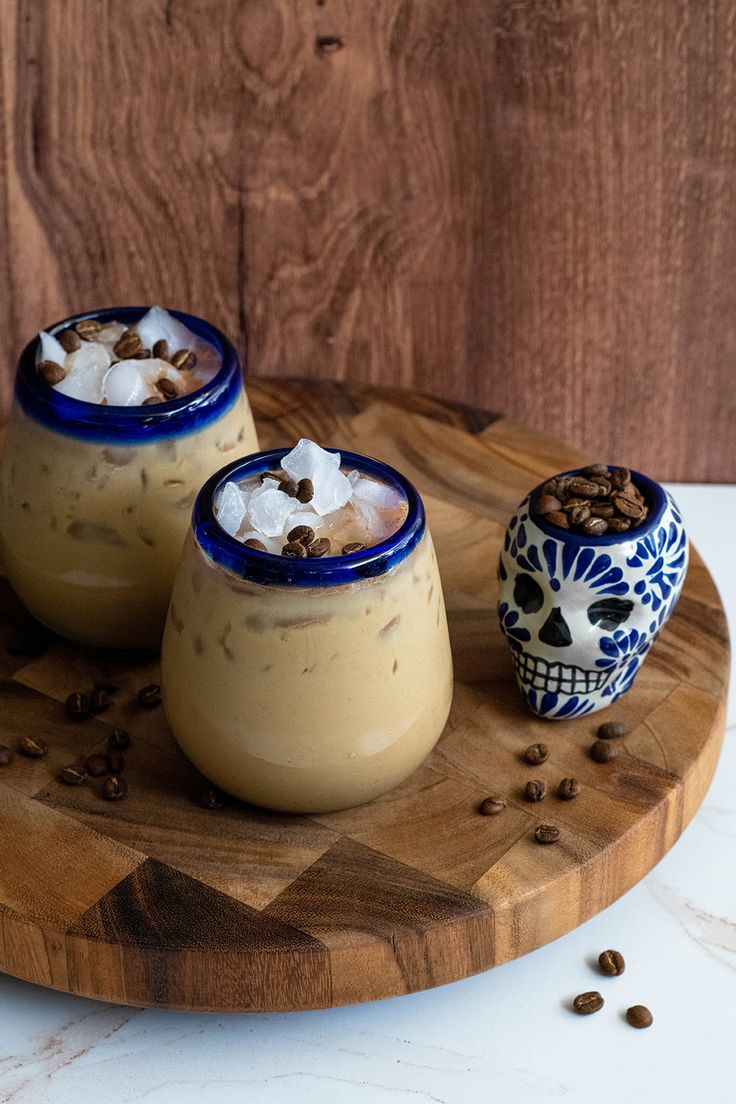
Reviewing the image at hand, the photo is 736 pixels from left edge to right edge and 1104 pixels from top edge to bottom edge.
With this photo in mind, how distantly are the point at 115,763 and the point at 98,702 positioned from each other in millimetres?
76

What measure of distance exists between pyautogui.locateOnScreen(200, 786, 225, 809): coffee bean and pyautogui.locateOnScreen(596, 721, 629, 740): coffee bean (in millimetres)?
313

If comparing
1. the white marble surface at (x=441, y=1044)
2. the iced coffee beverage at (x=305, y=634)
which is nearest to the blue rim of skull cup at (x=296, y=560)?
the iced coffee beverage at (x=305, y=634)

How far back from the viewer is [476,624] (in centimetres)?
127

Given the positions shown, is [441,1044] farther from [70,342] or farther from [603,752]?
[70,342]

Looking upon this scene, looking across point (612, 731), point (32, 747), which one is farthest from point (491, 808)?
point (32, 747)

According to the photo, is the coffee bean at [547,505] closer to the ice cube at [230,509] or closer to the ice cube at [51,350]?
the ice cube at [230,509]

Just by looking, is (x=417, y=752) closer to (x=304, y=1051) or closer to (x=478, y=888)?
(x=478, y=888)

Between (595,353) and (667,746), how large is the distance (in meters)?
0.73

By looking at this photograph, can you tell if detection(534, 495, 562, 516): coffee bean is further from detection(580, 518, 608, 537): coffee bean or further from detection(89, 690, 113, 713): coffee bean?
detection(89, 690, 113, 713): coffee bean

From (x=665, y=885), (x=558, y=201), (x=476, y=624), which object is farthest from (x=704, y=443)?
(x=665, y=885)

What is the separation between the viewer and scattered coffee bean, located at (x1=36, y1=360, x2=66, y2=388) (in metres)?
1.13

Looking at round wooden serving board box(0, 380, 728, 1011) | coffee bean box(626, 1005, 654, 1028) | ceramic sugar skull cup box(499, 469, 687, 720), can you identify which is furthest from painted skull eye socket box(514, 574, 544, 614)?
coffee bean box(626, 1005, 654, 1028)

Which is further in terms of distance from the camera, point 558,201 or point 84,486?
point 558,201

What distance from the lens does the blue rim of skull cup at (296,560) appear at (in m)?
0.96
